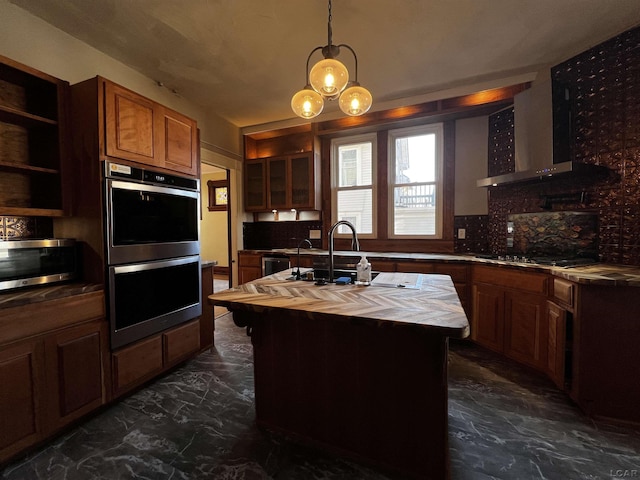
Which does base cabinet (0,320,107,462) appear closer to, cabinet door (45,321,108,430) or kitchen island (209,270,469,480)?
cabinet door (45,321,108,430)

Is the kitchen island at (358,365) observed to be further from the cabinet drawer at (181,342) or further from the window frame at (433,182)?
the window frame at (433,182)

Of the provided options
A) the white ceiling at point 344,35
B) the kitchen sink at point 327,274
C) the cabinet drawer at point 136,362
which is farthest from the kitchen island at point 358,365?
the white ceiling at point 344,35

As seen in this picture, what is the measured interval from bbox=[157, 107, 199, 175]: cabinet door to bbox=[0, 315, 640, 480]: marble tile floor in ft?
5.87

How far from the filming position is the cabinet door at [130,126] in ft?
6.07

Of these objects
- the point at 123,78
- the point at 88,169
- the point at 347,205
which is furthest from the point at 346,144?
the point at 88,169

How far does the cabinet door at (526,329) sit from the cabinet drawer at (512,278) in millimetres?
67

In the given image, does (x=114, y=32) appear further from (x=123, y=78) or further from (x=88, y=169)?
(x=88, y=169)

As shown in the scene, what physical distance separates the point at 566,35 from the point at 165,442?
4066 mm

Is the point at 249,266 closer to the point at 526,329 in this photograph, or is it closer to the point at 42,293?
the point at 42,293

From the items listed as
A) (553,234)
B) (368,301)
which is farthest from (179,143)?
(553,234)

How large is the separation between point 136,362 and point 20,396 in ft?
1.98

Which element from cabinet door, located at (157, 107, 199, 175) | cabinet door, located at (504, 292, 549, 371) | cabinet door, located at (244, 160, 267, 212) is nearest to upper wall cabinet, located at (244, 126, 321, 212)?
cabinet door, located at (244, 160, 267, 212)

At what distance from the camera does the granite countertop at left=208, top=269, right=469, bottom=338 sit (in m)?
1.08

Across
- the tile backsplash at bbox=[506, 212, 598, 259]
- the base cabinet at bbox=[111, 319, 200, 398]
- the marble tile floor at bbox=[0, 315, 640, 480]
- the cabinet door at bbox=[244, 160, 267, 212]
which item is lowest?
the marble tile floor at bbox=[0, 315, 640, 480]
